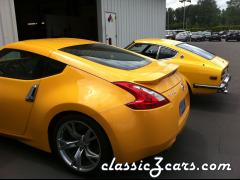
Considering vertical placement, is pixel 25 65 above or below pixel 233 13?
below

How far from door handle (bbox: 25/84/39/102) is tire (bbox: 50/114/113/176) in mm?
435

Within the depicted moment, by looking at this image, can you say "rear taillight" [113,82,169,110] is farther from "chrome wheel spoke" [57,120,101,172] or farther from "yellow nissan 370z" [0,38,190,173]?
"chrome wheel spoke" [57,120,101,172]

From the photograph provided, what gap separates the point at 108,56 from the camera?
369 cm

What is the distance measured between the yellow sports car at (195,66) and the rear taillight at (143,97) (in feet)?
9.72

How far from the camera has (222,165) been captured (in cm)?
345

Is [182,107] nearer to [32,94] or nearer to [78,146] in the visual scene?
[78,146]

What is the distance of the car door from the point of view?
3367mm

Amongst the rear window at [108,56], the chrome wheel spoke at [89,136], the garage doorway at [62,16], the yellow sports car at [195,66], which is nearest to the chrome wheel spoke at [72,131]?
the chrome wheel spoke at [89,136]

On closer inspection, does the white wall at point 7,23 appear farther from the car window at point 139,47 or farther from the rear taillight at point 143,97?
the rear taillight at point 143,97

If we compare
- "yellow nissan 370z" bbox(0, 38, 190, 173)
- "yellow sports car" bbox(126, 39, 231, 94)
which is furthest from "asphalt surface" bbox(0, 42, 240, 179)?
"yellow sports car" bbox(126, 39, 231, 94)

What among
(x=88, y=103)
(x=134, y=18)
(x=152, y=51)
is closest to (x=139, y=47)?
(x=152, y=51)

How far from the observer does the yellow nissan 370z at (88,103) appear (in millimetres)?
2871

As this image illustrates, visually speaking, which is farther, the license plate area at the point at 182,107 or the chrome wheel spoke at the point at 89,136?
the license plate area at the point at 182,107

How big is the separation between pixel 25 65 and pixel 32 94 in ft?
1.62
